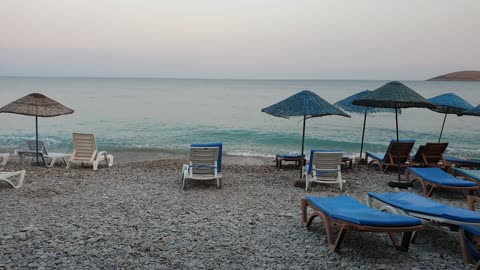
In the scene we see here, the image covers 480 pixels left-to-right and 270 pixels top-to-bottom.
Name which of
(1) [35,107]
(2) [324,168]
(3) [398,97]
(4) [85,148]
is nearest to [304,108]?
(2) [324,168]

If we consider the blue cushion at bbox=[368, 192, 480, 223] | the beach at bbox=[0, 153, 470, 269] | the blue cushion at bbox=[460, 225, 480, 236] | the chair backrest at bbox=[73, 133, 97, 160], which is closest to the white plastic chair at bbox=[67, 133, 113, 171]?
the chair backrest at bbox=[73, 133, 97, 160]

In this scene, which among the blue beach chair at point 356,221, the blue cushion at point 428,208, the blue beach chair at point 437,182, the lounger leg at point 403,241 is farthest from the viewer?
the blue beach chair at point 437,182

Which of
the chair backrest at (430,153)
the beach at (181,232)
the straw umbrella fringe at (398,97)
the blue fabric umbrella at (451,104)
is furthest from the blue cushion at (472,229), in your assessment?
the blue fabric umbrella at (451,104)

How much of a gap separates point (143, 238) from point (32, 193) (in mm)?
3376

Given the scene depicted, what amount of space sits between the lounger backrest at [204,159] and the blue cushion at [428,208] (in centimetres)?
341

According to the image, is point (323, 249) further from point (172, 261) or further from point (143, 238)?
point (143, 238)

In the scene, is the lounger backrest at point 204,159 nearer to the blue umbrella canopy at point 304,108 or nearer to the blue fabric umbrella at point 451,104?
the blue umbrella canopy at point 304,108

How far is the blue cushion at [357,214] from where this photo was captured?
3.84 metres

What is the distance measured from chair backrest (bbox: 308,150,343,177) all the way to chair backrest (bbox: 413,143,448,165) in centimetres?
321

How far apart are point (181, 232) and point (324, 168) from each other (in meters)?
4.05

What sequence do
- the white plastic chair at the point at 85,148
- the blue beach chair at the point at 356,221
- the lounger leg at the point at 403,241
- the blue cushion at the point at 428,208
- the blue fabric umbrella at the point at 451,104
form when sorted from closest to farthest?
the blue beach chair at the point at 356,221 → the blue cushion at the point at 428,208 → the lounger leg at the point at 403,241 → the white plastic chair at the point at 85,148 → the blue fabric umbrella at the point at 451,104

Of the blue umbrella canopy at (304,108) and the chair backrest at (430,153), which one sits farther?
the chair backrest at (430,153)

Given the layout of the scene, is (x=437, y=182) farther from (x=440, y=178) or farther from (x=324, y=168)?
(x=324, y=168)

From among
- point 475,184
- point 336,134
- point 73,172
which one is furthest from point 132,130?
point 475,184
